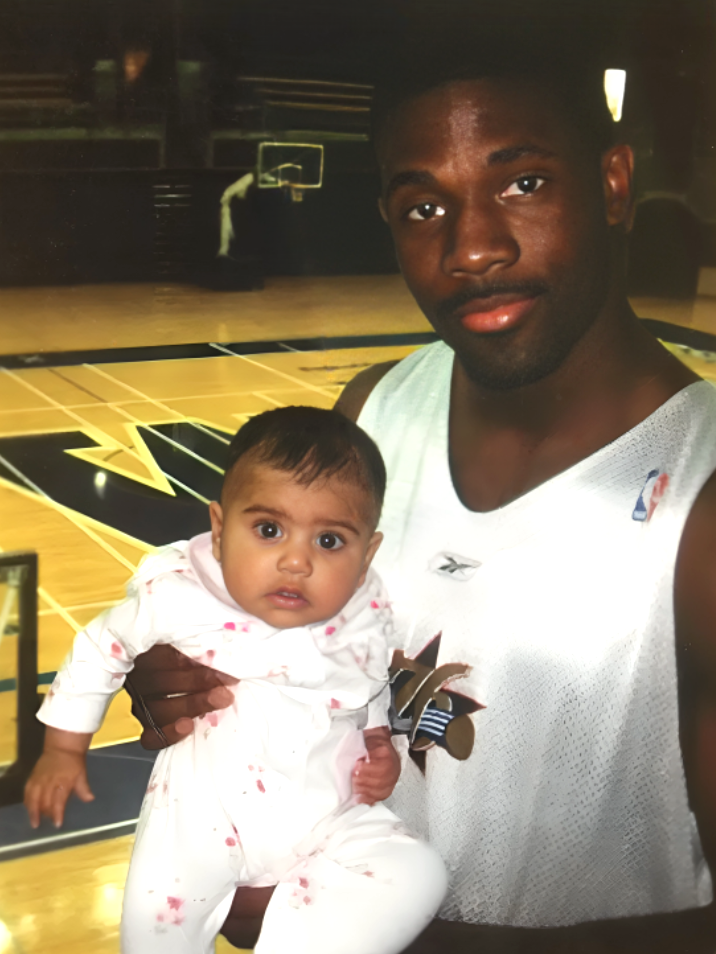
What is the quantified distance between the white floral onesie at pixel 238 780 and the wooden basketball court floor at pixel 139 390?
0.07 meters

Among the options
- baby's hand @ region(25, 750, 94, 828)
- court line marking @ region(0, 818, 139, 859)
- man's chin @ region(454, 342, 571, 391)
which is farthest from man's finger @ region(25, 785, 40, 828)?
man's chin @ region(454, 342, 571, 391)

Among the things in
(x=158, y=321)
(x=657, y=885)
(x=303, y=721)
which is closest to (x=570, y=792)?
(x=657, y=885)

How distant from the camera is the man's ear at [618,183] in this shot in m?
1.13

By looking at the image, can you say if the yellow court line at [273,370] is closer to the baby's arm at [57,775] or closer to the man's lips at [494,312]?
the man's lips at [494,312]

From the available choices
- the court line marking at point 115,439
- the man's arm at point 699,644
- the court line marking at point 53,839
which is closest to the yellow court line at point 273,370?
the court line marking at point 115,439

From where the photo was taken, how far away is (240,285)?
1193 mm

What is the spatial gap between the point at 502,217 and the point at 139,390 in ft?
1.43

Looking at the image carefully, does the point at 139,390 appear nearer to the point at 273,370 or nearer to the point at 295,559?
the point at 273,370

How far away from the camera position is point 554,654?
1.22 m

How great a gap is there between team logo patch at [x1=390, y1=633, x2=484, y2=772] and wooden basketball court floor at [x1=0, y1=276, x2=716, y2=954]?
29 centimetres

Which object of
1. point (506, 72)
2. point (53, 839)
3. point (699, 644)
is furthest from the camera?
point (53, 839)

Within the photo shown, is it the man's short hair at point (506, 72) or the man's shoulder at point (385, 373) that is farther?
the man's shoulder at point (385, 373)

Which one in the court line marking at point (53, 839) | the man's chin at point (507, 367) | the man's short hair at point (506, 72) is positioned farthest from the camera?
the court line marking at point (53, 839)

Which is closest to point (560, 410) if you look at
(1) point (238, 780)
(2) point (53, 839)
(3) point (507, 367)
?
(3) point (507, 367)
